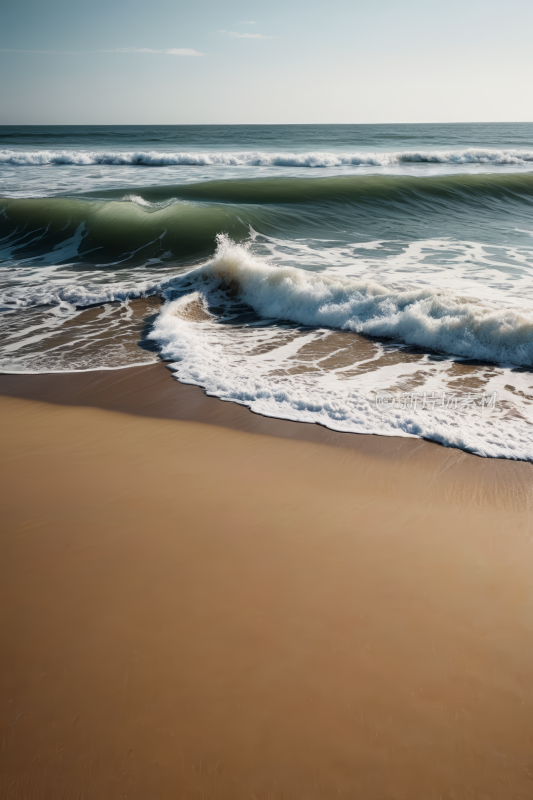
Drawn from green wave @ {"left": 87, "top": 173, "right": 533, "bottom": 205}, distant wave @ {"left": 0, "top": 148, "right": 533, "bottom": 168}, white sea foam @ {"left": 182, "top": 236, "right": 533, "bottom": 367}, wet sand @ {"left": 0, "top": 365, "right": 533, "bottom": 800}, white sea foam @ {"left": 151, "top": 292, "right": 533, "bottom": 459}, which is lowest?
wet sand @ {"left": 0, "top": 365, "right": 533, "bottom": 800}

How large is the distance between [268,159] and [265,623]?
87.7ft

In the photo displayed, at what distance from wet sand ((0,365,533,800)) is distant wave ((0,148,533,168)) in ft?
77.3

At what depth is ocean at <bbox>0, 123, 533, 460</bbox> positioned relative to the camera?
420cm

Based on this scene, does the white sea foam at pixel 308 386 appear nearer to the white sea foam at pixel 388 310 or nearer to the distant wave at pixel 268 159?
the white sea foam at pixel 388 310

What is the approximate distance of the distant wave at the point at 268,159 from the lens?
24.2 m

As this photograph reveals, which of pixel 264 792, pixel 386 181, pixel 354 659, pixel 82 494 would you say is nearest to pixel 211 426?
pixel 82 494

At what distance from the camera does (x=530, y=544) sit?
2479mm

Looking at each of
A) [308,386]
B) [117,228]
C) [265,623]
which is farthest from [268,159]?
[265,623]

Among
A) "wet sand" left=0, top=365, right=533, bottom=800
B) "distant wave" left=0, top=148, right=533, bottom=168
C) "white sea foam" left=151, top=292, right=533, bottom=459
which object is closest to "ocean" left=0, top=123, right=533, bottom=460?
"white sea foam" left=151, top=292, right=533, bottom=459

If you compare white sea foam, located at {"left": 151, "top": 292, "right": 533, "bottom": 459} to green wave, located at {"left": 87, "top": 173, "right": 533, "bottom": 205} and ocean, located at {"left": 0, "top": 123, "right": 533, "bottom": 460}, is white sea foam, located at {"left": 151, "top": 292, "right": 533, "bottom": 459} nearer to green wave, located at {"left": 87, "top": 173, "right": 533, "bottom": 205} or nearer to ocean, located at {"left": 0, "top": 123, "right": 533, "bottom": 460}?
ocean, located at {"left": 0, "top": 123, "right": 533, "bottom": 460}

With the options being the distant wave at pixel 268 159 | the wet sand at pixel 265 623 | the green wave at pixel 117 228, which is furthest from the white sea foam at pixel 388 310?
the distant wave at pixel 268 159

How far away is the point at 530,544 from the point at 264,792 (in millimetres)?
1761

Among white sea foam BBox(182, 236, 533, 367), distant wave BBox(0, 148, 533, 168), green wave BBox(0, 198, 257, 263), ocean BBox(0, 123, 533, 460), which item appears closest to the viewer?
ocean BBox(0, 123, 533, 460)

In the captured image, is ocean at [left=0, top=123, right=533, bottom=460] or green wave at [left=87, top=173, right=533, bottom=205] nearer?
ocean at [left=0, top=123, right=533, bottom=460]
